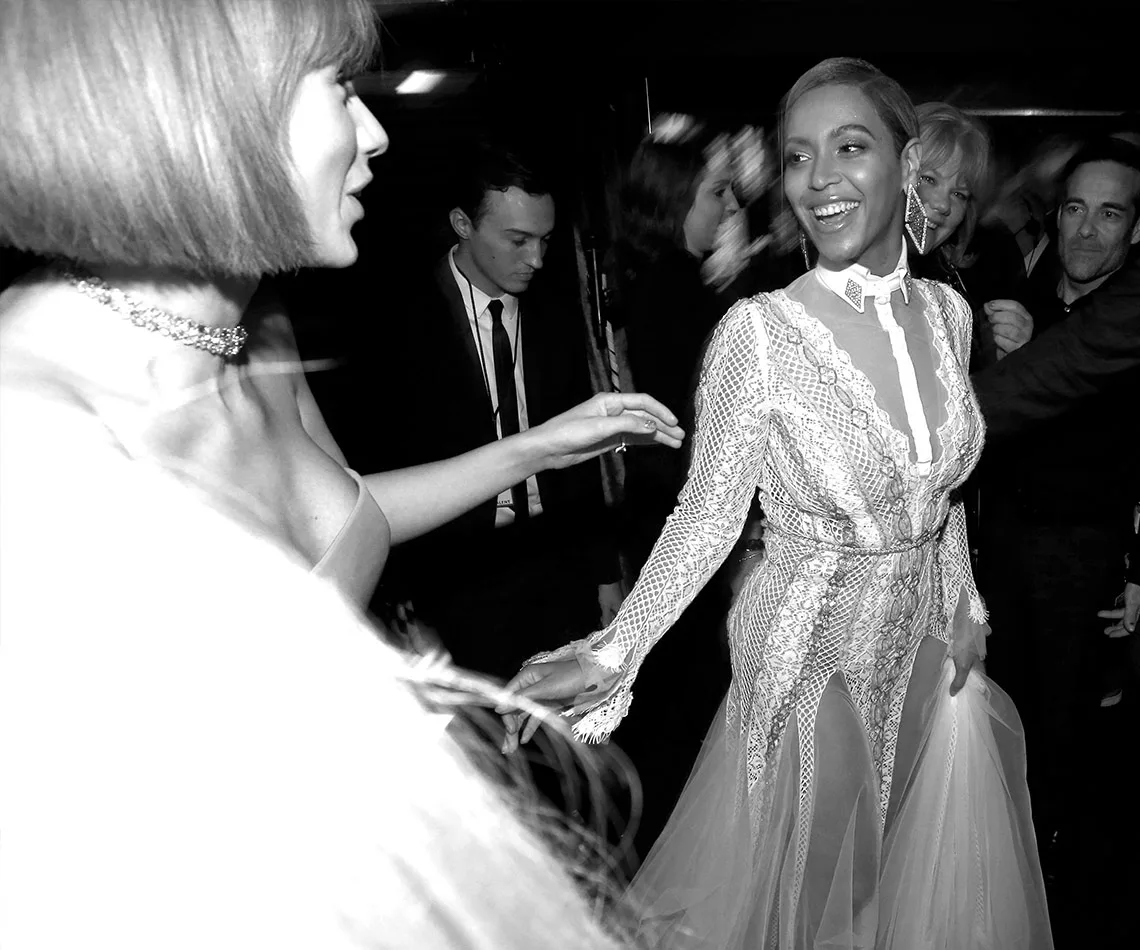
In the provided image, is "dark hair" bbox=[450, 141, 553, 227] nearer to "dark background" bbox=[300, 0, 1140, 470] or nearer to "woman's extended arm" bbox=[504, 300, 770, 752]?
"dark background" bbox=[300, 0, 1140, 470]

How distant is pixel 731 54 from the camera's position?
8.91ft

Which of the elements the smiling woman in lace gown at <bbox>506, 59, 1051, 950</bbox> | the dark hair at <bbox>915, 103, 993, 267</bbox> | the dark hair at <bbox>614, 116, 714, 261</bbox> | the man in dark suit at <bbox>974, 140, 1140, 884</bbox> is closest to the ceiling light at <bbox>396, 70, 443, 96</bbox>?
the smiling woman in lace gown at <bbox>506, 59, 1051, 950</bbox>

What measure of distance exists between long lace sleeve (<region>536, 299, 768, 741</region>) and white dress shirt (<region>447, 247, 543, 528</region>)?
0.80 metres

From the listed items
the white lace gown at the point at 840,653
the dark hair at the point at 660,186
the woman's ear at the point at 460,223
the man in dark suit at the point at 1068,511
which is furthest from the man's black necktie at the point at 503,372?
the man in dark suit at the point at 1068,511

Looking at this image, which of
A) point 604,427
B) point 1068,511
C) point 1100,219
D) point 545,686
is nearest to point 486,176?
point 604,427

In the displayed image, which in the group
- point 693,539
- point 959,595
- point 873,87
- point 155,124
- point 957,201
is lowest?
point 959,595

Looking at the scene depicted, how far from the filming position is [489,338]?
225cm

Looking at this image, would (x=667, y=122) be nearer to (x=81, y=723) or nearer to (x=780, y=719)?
(x=780, y=719)

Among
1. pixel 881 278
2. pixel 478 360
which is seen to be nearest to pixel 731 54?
pixel 478 360

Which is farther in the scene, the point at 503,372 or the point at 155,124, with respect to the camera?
the point at 503,372

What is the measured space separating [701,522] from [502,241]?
1.00 m

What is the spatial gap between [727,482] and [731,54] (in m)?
1.70

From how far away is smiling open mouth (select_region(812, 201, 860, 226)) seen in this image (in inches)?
58.5

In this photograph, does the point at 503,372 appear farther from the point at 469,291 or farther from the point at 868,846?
the point at 868,846
